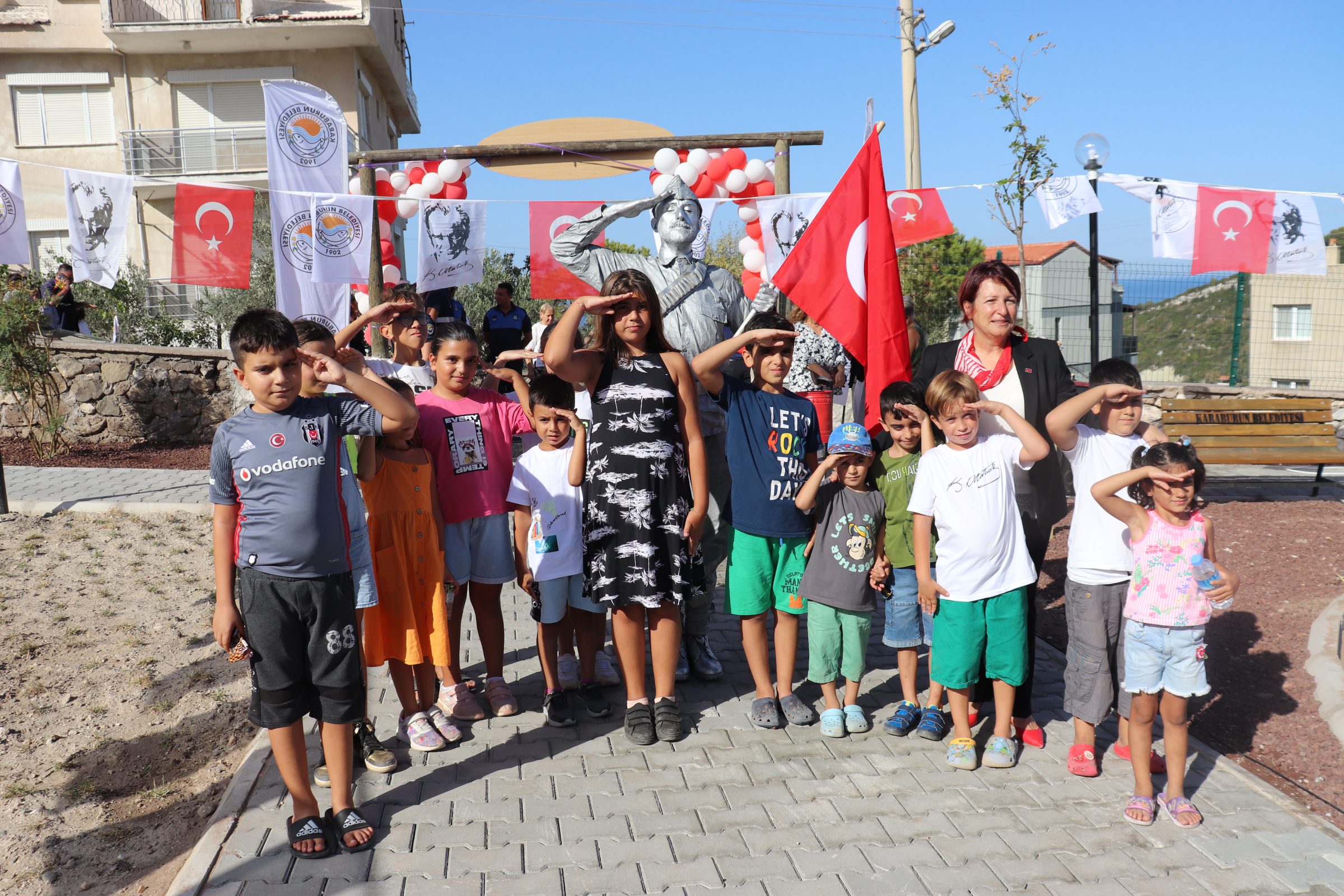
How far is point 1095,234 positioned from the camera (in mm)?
8695

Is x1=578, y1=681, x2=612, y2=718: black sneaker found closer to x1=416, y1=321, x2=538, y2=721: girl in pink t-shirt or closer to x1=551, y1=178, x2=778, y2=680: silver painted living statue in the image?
x1=416, y1=321, x2=538, y2=721: girl in pink t-shirt

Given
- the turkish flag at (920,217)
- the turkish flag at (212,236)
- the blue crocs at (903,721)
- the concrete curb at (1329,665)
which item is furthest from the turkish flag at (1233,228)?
the turkish flag at (212,236)

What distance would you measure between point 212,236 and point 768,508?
21.0ft

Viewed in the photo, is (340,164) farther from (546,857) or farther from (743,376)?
(546,857)

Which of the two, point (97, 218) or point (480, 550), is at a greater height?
point (97, 218)

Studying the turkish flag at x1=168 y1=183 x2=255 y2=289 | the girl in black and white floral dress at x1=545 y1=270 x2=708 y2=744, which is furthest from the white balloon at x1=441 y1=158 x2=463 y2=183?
the girl in black and white floral dress at x1=545 y1=270 x2=708 y2=744

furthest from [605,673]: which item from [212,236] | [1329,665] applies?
[212,236]

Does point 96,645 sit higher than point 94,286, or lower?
lower

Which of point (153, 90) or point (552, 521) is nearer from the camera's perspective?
point (552, 521)

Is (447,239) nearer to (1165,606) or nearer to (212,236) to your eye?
(212,236)

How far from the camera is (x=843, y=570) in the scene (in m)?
3.92

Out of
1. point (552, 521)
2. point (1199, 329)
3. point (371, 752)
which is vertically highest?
point (1199, 329)

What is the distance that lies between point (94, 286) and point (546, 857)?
57.2 feet

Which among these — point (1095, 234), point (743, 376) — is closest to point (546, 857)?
point (743, 376)
